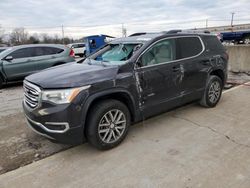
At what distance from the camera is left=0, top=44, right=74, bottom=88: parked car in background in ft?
27.9

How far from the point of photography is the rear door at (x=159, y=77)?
369cm

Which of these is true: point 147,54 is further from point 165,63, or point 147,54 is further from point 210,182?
point 210,182

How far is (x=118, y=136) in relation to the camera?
11.5ft

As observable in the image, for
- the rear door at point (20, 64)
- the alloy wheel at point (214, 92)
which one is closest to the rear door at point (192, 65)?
the alloy wheel at point (214, 92)

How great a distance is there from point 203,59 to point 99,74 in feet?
8.14

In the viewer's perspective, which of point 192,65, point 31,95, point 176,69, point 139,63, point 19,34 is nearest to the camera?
point 31,95

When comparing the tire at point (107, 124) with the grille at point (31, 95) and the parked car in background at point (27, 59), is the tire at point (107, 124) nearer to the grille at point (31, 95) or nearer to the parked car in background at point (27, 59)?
the grille at point (31, 95)

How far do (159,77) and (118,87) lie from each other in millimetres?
866

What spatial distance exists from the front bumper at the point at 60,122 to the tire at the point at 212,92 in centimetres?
296

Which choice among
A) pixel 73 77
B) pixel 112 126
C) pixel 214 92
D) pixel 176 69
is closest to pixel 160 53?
pixel 176 69

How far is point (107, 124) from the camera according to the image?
335cm

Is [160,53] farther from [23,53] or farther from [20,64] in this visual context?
[23,53]

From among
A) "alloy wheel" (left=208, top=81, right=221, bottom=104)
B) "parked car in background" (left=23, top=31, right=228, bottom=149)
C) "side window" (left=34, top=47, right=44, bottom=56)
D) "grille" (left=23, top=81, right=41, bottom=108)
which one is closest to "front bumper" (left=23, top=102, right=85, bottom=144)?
"parked car in background" (left=23, top=31, right=228, bottom=149)

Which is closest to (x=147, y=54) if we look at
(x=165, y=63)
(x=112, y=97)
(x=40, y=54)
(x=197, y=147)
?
(x=165, y=63)
